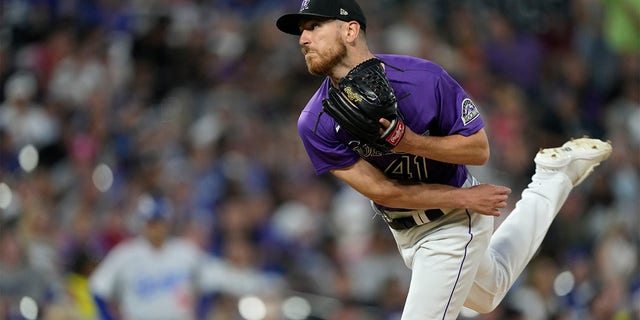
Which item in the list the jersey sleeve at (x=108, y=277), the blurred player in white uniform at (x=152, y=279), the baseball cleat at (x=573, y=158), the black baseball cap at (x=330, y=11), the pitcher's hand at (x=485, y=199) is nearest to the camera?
the black baseball cap at (x=330, y=11)

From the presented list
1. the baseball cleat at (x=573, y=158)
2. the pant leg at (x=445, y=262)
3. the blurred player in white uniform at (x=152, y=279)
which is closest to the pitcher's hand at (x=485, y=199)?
the pant leg at (x=445, y=262)

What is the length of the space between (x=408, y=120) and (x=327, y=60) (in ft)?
1.54

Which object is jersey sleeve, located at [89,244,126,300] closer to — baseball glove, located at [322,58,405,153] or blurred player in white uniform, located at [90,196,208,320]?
blurred player in white uniform, located at [90,196,208,320]

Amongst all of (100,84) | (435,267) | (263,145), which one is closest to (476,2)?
(263,145)

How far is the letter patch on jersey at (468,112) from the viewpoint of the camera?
506cm

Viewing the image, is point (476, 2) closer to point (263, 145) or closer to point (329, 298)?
point (263, 145)

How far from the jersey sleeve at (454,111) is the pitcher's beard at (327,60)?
469 mm

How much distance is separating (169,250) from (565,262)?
10.4 feet

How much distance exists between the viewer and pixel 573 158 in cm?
594

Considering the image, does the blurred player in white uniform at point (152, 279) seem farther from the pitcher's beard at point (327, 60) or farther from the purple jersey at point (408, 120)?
the pitcher's beard at point (327, 60)

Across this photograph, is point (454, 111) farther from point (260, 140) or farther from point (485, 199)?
point (260, 140)

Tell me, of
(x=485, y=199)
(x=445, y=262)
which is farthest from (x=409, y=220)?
(x=485, y=199)

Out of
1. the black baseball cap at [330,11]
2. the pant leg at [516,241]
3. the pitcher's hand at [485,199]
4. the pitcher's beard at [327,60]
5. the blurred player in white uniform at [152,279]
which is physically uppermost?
the black baseball cap at [330,11]

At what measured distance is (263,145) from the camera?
10.5 m
